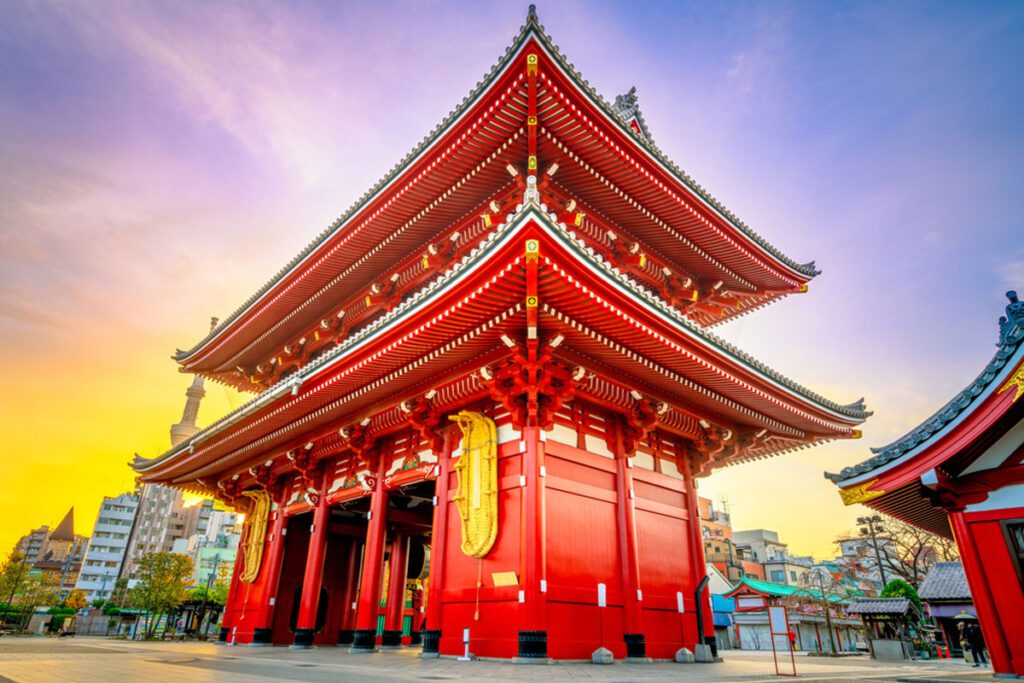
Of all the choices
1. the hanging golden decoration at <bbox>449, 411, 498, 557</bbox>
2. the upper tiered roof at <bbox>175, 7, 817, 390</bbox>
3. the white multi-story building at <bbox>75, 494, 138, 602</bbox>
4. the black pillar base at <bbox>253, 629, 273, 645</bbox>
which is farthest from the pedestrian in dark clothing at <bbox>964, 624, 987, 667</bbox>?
the white multi-story building at <bbox>75, 494, 138, 602</bbox>

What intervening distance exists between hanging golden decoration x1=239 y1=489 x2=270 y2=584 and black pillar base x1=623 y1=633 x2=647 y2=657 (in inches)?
508

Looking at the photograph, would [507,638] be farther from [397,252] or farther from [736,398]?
[397,252]

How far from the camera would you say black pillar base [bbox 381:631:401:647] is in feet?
59.4

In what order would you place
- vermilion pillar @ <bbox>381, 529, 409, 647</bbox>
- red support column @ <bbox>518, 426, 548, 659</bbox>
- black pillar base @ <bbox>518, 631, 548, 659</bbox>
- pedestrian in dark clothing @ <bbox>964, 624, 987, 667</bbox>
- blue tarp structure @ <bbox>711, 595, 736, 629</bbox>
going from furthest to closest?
blue tarp structure @ <bbox>711, 595, 736, 629</bbox>
pedestrian in dark clothing @ <bbox>964, 624, 987, 667</bbox>
vermilion pillar @ <bbox>381, 529, 409, 647</bbox>
red support column @ <bbox>518, 426, 548, 659</bbox>
black pillar base @ <bbox>518, 631, 548, 659</bbox>

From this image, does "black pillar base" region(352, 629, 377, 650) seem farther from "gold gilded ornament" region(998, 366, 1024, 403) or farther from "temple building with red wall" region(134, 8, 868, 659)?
"gold gilded ornament" region(998, 366, 1024, 403)

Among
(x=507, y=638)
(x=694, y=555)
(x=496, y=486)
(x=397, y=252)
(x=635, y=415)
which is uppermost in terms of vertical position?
(x=397, y=252)

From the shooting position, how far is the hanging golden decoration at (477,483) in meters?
11.7

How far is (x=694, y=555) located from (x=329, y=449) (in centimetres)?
1045

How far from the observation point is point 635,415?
13453mm

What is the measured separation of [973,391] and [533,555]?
741 centimetres

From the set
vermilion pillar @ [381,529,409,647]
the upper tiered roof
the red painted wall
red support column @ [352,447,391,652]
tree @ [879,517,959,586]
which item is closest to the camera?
the red painted wall

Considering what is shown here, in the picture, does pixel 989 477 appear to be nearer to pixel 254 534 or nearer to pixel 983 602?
pixel 983 602

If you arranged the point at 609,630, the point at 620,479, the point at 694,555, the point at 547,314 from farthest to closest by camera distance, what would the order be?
the point at 694,555 → the point at 620,479 → the point at 609,630 → the point at 547,314

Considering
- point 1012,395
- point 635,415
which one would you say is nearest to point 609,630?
point 635,415
